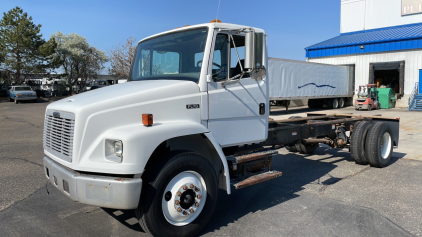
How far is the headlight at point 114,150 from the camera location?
Answer: 3418 mm

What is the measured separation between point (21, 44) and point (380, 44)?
37.9 meters

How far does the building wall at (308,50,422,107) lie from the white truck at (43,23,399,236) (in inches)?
1040

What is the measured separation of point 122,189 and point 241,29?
250 centimetres

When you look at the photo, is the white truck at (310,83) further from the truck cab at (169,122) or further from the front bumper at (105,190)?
the front bumper at (105,190)

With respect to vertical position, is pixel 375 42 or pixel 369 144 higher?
pixel 375 42

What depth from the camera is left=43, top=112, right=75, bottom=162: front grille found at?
3.61 meters

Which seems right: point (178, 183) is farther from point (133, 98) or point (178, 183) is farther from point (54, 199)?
point (54, 199)

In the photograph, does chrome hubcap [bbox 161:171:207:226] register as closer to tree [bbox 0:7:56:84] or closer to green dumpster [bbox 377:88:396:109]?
green dumpster [bbox 377:88:396:109]

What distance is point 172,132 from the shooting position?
146 inches

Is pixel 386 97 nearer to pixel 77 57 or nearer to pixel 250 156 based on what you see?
pixel 250 156

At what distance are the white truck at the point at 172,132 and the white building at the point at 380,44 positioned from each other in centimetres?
2651

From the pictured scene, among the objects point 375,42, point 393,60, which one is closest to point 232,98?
point 393,60

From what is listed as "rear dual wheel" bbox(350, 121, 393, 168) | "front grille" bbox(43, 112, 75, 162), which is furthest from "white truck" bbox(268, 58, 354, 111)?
"front grille" bbox(43, 112, 75, 162)

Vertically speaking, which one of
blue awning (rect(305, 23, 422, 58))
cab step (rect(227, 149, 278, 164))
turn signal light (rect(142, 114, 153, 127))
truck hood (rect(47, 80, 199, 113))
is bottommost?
cab step (rect(227, 149, 278, 164))
